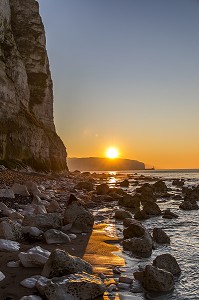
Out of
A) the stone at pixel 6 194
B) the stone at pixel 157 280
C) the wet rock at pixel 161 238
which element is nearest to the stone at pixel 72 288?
the stone at pixel 157 280

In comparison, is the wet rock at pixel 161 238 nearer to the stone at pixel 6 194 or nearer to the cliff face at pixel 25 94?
the stone at pixel 6 194

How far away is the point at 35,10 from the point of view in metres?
59.5

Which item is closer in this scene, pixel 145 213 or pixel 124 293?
pixel 124 293

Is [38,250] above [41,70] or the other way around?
the other way around

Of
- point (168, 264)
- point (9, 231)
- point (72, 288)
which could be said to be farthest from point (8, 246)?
point (168, 264)

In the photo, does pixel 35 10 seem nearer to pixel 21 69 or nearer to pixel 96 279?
pixel 21 69

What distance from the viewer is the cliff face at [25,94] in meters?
37.8

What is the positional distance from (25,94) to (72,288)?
157 ft

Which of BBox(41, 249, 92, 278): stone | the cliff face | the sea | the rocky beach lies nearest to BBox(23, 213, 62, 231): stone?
the rocky beach

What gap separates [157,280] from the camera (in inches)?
199

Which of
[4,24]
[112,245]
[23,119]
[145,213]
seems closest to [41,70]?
[4,24]

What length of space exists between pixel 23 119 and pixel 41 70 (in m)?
20.5

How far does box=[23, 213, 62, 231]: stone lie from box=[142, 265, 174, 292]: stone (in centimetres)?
395

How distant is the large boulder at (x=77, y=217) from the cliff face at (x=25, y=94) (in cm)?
2556
